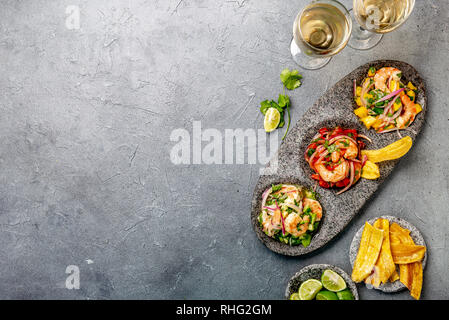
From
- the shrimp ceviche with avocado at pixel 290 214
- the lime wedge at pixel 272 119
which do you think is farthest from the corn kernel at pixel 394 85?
the shrimp ceviche with avocado at pixel 290 214

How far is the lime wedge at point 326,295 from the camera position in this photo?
226 centimetres

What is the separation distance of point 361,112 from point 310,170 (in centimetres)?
46

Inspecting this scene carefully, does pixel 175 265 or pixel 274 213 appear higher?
pixel 274 213

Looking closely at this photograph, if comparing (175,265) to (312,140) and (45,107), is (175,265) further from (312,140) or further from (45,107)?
(45,107)

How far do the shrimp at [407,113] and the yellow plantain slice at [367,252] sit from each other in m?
0.64

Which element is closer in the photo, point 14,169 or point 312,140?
point 312,140

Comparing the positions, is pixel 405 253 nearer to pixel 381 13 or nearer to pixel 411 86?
pixel 411 86

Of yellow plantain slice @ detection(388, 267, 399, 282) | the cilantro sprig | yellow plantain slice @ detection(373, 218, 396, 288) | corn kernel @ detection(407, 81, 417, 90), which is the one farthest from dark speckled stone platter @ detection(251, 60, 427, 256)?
yellow plantain slice @ detection(388, 267, 399, 282)

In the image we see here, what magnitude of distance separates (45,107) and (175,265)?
1343 mm

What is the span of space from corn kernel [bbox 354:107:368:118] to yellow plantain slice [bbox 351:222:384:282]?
66cm

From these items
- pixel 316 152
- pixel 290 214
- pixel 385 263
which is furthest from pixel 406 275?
pixel 316 152

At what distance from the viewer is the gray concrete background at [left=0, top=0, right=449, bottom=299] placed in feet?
8.10

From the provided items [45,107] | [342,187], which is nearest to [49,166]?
[45,107]
